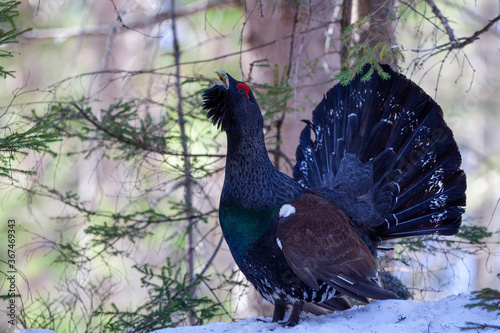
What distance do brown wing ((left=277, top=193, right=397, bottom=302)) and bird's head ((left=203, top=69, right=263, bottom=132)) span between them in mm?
728

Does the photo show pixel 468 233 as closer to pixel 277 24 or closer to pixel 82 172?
pixel 277 24

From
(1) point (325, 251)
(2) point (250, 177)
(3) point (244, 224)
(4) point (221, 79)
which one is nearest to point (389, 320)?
(1) point (325, 251)

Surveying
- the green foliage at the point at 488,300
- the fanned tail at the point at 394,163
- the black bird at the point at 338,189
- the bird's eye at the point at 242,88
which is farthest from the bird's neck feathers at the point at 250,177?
the green foliage at the point at 488,300

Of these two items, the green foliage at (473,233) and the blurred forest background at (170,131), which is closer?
the blurred forest background at (170,131)

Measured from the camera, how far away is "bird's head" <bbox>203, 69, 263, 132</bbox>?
3898mm

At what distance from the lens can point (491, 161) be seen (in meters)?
12.5

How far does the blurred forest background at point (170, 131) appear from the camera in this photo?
479cm

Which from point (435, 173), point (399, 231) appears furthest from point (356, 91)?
point (399, 231)

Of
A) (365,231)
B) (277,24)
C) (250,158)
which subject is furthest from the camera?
(277,24)

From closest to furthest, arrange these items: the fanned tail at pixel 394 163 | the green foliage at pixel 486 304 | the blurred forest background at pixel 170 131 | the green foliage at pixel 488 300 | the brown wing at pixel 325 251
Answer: the green foliage at pixel 486 304
the green foliage at pixel 488 300
the brown wing at pixel 325 251
the fanned tail at pixel 394 163
the blurred forest background at pixel 170 131

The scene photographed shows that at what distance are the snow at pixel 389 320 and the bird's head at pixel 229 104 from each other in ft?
4.87

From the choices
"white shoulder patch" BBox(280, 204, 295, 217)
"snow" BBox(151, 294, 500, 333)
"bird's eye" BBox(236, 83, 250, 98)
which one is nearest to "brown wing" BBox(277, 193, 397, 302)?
"white shoulder patch" BBox(280, 204, 295, 217)

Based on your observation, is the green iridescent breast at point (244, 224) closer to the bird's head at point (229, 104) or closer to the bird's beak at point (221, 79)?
the bird's head at point (229, 104)

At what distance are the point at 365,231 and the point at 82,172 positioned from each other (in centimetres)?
1020
